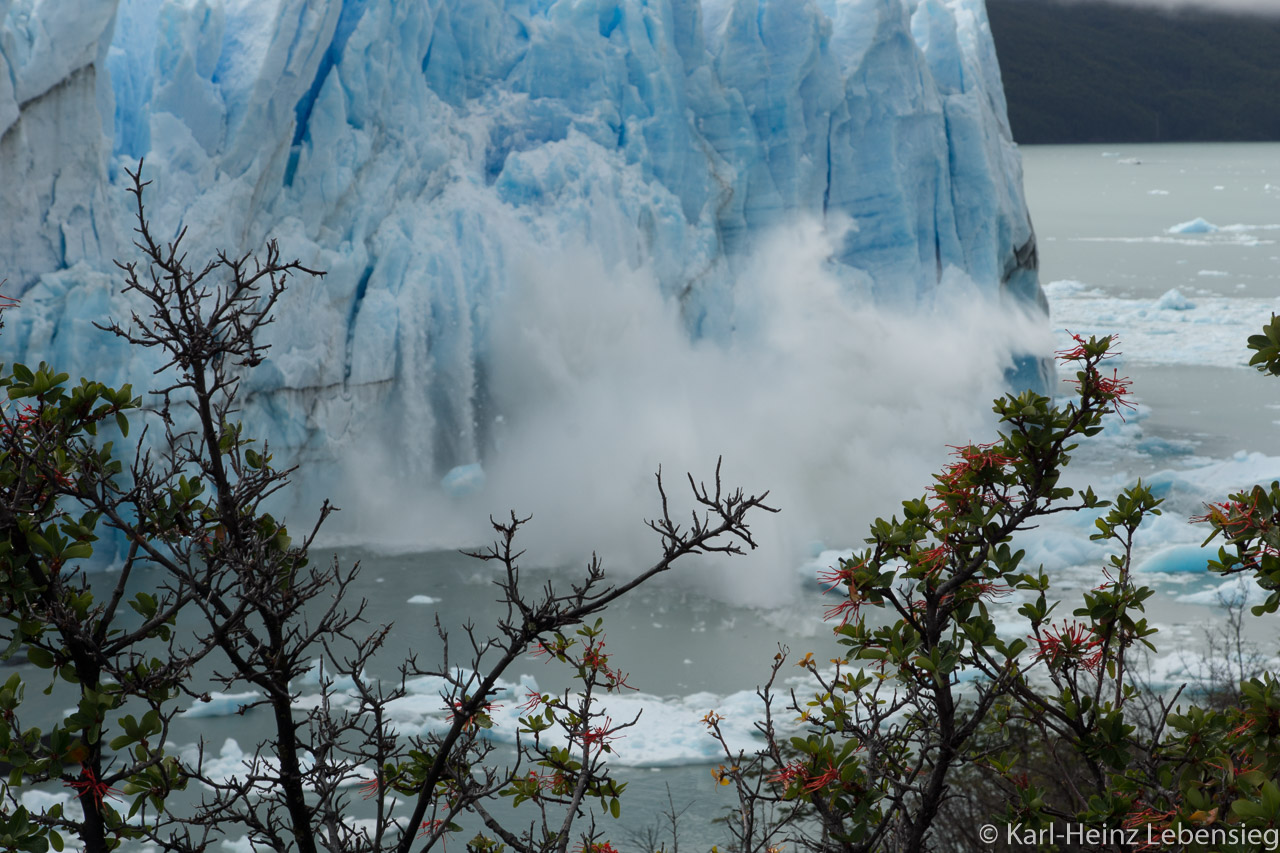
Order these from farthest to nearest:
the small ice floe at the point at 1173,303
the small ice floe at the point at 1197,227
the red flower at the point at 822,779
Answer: the small ice floe at the point at 1197,227
the small ice floe at the point at 1173,303
the red flower at the point at 822,779

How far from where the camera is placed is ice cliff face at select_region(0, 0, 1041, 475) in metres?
8.28

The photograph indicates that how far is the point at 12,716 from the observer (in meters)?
1.66

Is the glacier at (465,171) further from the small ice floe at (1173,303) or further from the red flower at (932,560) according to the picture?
the small ice floe at (1173,303)

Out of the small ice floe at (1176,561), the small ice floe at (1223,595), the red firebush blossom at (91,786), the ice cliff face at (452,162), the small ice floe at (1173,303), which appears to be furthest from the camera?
the small ice floe at (1173,303)

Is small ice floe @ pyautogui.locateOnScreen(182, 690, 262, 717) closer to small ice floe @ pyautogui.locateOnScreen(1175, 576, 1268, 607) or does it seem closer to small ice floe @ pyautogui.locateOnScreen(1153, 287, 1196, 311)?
small ice floe @ pyautogui.locateOnScreen(1175, 576, 1268, 607)

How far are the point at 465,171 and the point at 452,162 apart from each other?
0.50 feet

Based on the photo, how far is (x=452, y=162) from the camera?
404 inches

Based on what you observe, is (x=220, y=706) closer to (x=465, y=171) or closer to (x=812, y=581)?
(x=812, y=581)

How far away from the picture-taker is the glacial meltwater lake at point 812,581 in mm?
6594

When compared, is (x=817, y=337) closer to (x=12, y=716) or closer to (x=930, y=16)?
(x=930, y=16)

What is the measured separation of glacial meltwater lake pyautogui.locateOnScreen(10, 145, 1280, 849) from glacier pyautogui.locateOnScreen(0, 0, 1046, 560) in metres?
1.63

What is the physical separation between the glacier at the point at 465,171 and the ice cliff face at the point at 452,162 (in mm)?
24

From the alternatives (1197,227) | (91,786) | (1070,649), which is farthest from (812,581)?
(1197,227)

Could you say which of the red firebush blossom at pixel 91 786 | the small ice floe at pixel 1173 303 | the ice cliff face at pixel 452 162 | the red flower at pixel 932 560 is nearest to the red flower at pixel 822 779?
the red flower at pixel 932 560
